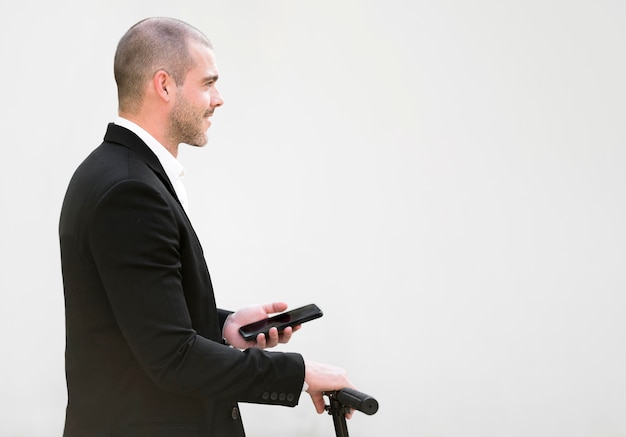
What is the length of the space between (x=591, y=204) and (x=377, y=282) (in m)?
1.11

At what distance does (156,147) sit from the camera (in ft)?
4.42

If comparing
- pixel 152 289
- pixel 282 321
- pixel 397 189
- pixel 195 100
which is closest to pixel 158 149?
pixel 195 100

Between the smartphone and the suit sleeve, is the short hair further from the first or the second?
the smartphone

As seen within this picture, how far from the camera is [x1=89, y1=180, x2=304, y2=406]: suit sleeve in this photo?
3.72 feet

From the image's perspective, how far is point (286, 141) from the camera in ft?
11.6

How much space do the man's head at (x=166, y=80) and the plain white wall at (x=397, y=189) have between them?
83.6 inches

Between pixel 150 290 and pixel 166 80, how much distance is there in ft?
1.37

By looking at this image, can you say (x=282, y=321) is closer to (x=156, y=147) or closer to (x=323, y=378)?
(x=323, y=378)

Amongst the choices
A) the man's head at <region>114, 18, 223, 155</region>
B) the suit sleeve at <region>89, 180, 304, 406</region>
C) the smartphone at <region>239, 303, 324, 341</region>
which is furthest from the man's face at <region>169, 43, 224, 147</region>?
the smartphone at <region>239, 303, 324, 341</region>

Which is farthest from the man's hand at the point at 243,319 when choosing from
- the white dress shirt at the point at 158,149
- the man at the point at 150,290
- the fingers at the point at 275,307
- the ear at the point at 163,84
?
the ear at the point at 163,84

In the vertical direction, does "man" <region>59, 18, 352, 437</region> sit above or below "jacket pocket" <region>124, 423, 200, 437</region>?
above

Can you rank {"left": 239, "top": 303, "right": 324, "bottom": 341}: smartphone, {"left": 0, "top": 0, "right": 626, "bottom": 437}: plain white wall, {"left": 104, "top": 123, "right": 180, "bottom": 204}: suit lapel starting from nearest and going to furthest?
{"left": 104, "top": 123, "right": 180, "bottom": 204}: suit lapel, {"left": 239, "top": 303, "right": 324, "bottom": 341}: smartphone, {"left": 0, "top": 0, "right": 626, "bottom": 437}: plain white wall

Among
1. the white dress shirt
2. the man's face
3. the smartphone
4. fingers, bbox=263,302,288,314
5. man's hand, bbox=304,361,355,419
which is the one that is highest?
the man's face

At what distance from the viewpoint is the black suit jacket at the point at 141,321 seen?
1.14 meters
